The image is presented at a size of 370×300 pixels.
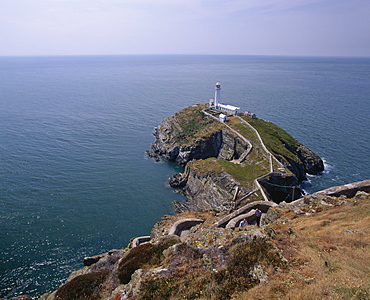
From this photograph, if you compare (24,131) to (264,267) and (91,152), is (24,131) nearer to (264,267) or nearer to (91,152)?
(91,152)

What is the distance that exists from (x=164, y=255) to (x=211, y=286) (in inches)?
247

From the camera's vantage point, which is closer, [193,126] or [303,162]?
[303,162]

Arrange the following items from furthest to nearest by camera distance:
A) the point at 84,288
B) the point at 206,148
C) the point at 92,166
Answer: the point at 206,148 → the point at 92,166 → the point at 84,288

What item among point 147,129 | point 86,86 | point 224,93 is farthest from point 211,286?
point 86,86

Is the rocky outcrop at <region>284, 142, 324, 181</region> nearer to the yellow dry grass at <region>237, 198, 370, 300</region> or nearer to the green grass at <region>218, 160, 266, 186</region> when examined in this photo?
the green grass at <region>218, 160, 266, 186</region>

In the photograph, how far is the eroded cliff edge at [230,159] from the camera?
52844mm

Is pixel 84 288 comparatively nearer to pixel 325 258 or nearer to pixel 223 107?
pixel 325 258

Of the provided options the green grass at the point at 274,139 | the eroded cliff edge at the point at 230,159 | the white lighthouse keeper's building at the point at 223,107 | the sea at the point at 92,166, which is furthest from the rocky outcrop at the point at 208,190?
the white lighthouse keeper's building at the point at 223,107

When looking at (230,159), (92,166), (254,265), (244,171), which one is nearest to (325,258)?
(254,265)

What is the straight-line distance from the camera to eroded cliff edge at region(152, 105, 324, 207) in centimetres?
5284

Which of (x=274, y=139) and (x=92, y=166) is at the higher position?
(x=274, y=139)

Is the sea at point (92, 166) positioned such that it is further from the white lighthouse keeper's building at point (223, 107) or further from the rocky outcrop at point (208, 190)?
the white lighthouse keeper's building at point (223, 107)

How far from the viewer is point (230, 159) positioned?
232 feet

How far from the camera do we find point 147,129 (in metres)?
95.6
